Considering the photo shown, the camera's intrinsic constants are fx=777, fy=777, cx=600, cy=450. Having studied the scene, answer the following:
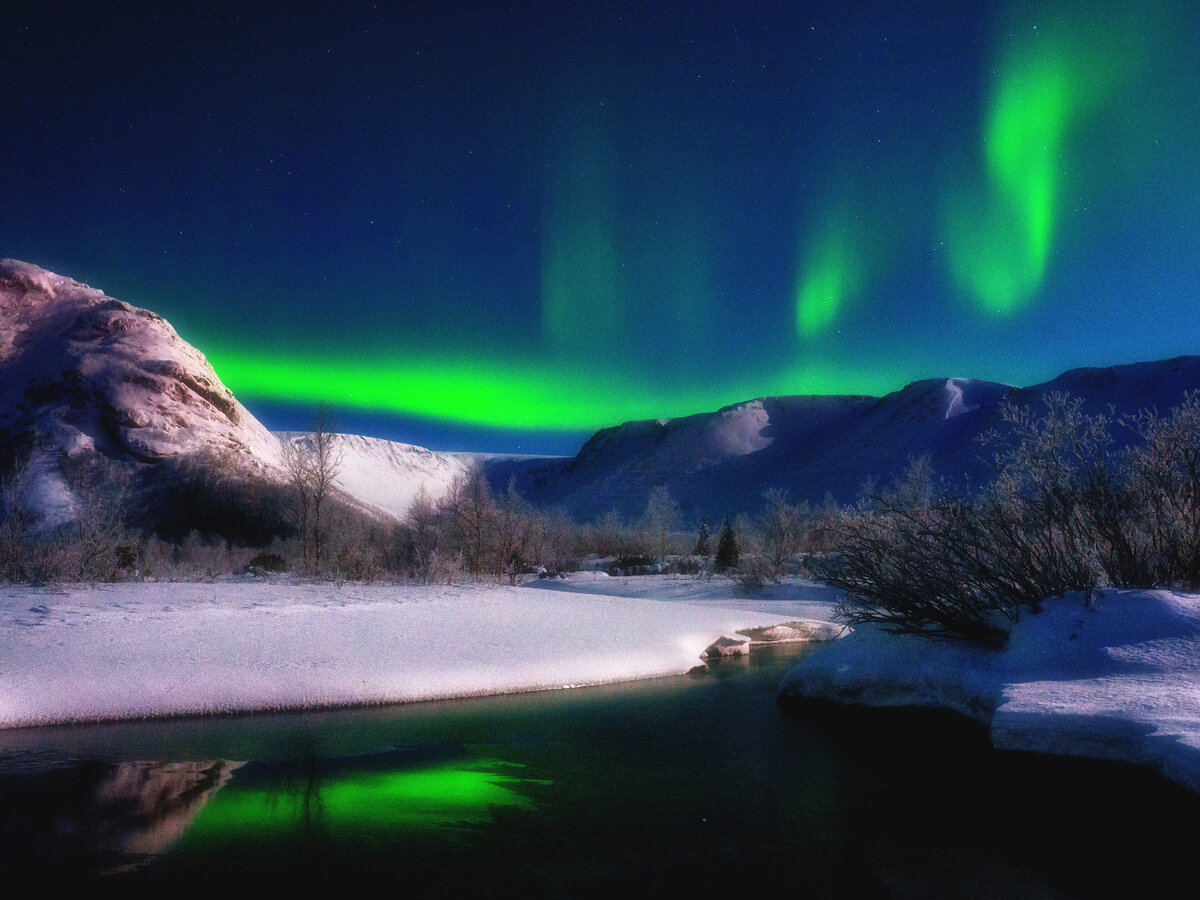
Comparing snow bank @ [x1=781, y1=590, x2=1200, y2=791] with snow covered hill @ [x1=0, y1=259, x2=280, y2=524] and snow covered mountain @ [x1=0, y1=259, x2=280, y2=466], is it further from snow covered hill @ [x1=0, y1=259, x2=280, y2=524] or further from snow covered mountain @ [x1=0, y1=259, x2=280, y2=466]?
snow covered mountain @ [x1=0, y1=259, x2=280, y2=466]

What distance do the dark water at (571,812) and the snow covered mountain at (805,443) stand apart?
67.1m

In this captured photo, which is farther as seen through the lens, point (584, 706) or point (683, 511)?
point (683, 511)

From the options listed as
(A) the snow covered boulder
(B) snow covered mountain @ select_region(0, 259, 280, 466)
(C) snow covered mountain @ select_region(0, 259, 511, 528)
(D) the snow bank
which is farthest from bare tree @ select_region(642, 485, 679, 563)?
(D) the snow bank

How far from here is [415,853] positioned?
528cm

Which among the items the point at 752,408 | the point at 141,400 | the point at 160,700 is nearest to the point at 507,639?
the point at 160,700

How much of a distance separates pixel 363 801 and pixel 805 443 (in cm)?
12400

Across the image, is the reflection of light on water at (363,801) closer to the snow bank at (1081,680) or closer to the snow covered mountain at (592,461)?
the snow bank at (1081,680)

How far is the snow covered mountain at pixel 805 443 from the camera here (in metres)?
85.4

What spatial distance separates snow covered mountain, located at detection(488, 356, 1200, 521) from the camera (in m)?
85.4

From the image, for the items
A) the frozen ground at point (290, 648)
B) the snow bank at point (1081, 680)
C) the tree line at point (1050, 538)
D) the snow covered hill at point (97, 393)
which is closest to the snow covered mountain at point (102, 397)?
the snow covered hill at point (97, 393)

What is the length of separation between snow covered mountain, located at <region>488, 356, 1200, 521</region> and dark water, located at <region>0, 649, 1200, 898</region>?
67.1 meters

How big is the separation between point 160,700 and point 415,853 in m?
5.98

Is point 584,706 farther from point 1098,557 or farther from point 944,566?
point 1098,557

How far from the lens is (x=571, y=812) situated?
625 centimetres
